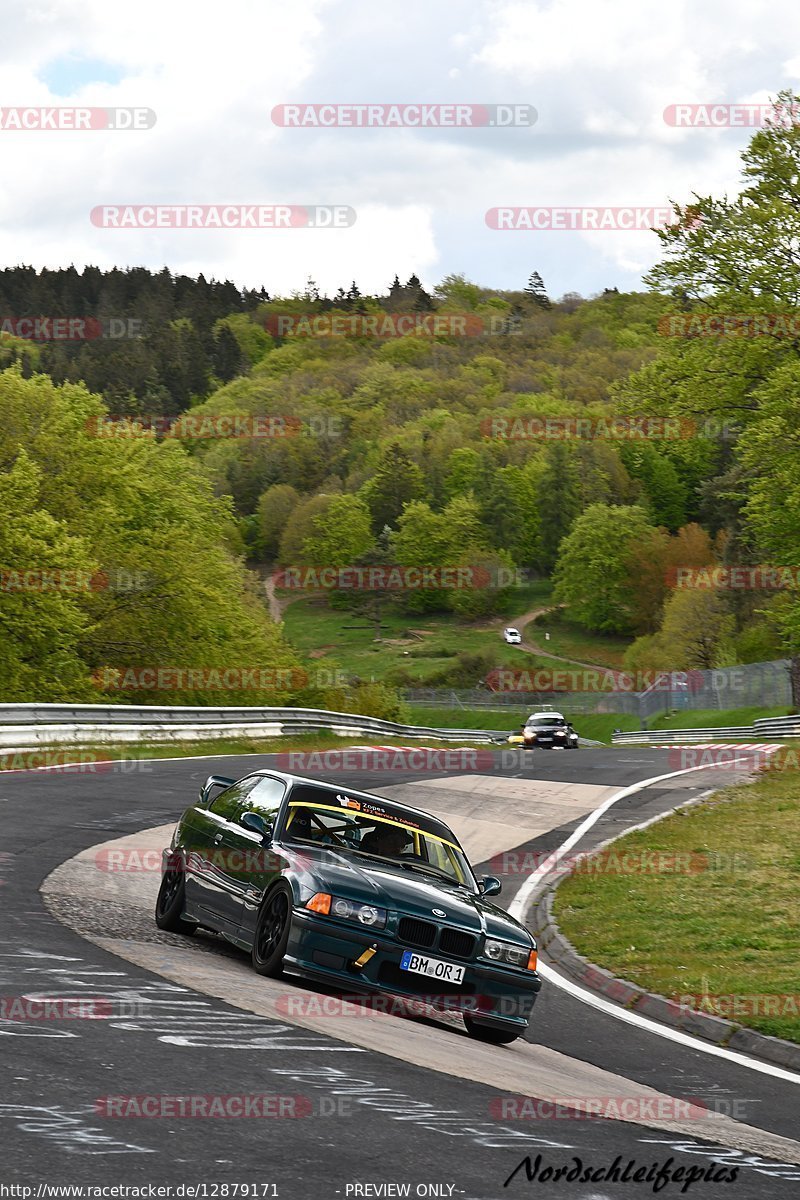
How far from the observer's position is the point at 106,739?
2914 centimetres

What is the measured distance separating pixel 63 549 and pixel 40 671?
3966mm

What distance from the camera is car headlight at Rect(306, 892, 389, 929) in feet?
29.3

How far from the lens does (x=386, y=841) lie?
407 inches

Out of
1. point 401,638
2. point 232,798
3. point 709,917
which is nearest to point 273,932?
point 232,798

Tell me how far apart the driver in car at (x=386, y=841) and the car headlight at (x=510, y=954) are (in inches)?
48.8

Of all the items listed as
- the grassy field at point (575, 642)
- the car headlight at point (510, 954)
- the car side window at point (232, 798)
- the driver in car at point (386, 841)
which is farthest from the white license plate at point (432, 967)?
the grassy field at point (575, 642)

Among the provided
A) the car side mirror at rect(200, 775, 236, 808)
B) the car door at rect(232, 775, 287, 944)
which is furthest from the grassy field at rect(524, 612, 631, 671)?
the car door at rect(232, 775, 287, 944)

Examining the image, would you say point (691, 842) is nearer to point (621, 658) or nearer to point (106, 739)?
point (106, 739)

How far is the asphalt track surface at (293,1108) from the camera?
4910mm

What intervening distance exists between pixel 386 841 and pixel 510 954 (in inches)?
55.9

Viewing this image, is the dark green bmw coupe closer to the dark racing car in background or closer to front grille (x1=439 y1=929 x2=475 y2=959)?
front grille (x1=439 y1=929 x2=475 y2=959)

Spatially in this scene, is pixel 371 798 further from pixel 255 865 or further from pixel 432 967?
pixel 432 967

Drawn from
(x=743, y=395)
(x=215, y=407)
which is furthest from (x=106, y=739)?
(x=215, y=407)

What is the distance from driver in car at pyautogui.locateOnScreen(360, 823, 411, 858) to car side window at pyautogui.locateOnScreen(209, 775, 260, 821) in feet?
3.83
